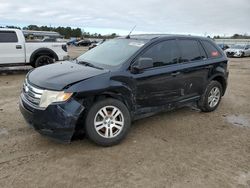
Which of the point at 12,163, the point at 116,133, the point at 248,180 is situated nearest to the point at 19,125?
the point at 12,163

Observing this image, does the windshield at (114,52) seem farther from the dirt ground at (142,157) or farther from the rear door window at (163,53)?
the dirt ground at (142,157)

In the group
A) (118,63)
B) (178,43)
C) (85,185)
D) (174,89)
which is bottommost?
(85,185)

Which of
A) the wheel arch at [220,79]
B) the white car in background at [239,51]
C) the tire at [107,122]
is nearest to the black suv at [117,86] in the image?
the tire at [107,122]

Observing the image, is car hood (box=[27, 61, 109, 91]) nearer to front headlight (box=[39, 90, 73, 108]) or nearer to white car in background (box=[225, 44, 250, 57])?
front headlight (box=[39, 90, 73, 108])

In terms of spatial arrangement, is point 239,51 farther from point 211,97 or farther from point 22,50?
point 211,97

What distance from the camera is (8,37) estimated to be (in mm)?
10984

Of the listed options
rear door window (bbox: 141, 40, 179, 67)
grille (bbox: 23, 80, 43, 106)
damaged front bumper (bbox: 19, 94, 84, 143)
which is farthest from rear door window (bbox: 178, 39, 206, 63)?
grille (bbox: 23, 80, 43, 106)

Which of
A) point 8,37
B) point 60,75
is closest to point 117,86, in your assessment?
point 60,75

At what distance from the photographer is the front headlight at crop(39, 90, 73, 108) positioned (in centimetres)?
392

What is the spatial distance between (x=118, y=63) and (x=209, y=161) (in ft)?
6.78

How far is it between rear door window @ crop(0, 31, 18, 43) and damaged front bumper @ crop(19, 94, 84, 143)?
312 inches

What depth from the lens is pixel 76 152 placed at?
4.17 metres

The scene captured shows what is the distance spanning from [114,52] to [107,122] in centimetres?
148

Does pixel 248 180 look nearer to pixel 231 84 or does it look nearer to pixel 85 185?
pixel 85 185
